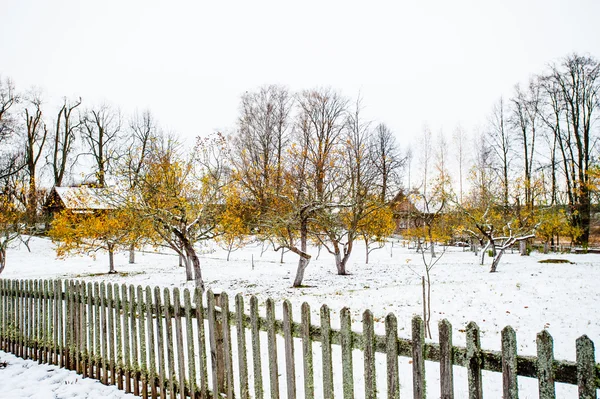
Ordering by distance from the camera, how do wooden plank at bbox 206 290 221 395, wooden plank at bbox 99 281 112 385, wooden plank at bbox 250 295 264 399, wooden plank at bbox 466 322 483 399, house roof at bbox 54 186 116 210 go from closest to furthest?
wooden plank at bbox 466 322 483 399, wooden plank at bbox 250 295 264 399, wooden plank at bbox 206 290 221 395, wooden plank at bbox 99 281 112 385, house roof at bbox 54 186 116 210

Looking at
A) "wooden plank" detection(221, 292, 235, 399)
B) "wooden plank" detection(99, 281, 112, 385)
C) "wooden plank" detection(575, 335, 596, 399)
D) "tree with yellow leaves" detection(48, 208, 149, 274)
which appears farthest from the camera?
"tree with yellow leaves" detection(48, 208, 149, 274)

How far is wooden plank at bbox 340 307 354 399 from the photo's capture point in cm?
262

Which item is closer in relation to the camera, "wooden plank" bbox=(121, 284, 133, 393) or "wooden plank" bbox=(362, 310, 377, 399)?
"wooden plank" bbox=(362, 310, 377, 399)

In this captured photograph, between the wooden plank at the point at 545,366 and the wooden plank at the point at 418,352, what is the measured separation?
2.13 ft

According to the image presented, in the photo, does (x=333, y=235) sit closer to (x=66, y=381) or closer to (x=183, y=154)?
(x=183, y=154)

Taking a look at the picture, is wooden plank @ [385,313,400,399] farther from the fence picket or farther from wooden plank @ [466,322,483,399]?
the fence picket

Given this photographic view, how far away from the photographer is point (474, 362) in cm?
224

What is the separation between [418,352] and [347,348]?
1.69 feet

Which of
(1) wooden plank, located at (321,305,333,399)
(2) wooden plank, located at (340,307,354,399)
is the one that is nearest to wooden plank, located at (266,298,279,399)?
(1) wooden plank, located at (321,305,333,399)

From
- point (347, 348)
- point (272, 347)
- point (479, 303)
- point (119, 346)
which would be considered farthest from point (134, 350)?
point (479, 303)

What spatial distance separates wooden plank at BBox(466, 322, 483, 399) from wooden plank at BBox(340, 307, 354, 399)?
0.80m

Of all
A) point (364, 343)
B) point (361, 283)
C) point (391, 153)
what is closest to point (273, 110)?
point (391, 153)

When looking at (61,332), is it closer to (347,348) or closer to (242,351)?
(242,351)

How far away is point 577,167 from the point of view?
81.7 ft
